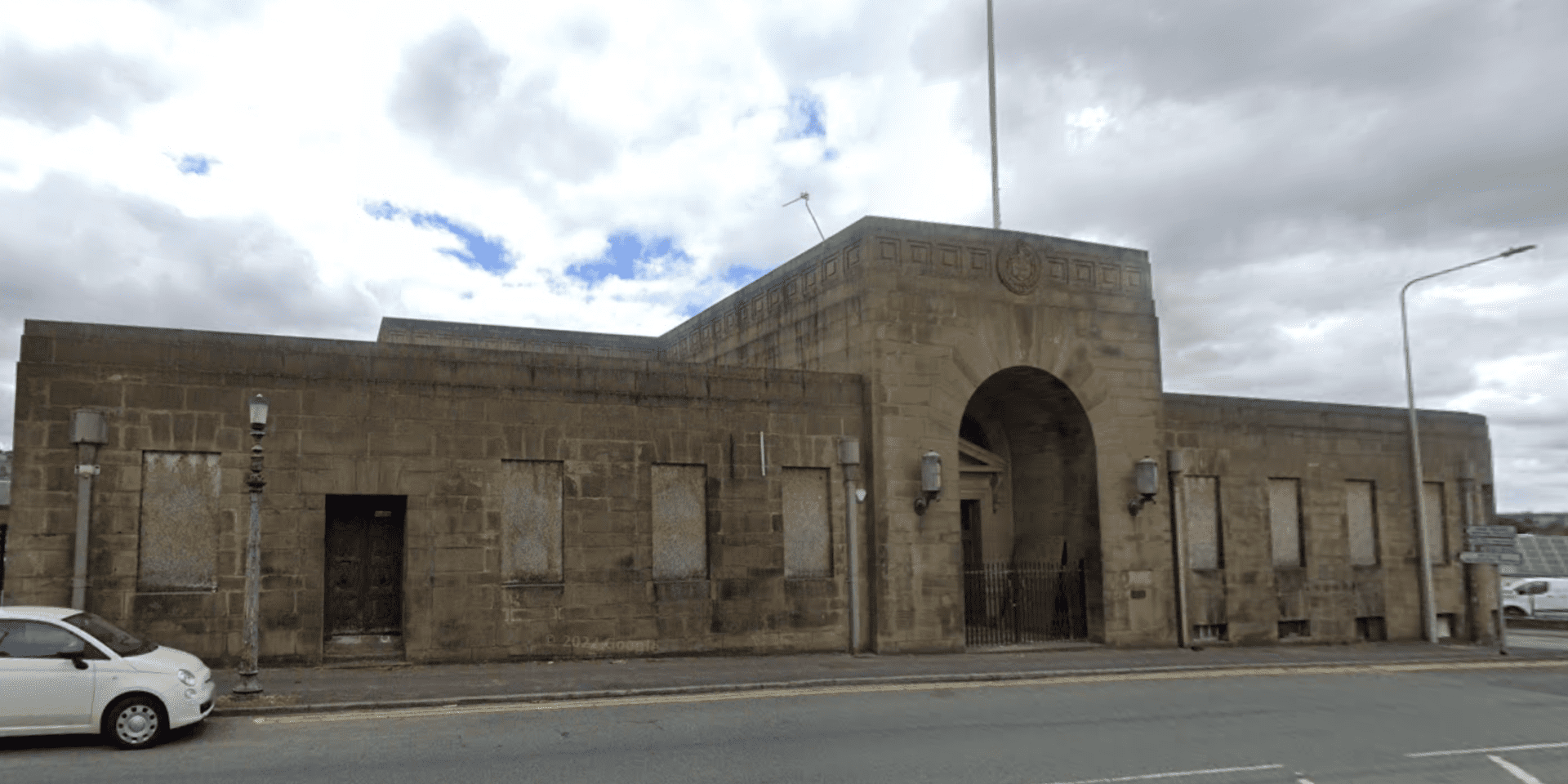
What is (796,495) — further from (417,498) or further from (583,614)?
(417,498)

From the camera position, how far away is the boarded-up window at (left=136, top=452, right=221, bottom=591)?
1477 cm

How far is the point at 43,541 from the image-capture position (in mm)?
14117

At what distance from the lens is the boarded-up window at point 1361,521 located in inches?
983

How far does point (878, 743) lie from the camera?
11.2 m

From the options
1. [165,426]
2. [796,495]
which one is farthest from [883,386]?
[165,426]

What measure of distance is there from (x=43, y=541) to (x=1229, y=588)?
2070cm

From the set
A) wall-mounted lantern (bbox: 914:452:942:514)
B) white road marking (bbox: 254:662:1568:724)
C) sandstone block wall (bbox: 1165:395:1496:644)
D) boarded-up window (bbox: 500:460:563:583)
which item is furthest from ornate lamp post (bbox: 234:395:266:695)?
sandstone block wall (bbox: 1165:395:1496:644)

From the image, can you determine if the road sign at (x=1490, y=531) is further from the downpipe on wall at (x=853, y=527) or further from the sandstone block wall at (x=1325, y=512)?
the downpipe on wall at (x=853, y=527)

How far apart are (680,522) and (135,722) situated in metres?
8.94

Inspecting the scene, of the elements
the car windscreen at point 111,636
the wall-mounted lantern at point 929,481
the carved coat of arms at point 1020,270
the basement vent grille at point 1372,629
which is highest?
the carved coat of arms at point 1020,270

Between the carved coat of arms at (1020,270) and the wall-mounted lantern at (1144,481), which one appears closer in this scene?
the carved coat of arms at (1020,270)

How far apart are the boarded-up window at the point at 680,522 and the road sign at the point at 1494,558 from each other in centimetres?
1610

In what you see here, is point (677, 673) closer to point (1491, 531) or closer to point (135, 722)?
→ point (135, 722)

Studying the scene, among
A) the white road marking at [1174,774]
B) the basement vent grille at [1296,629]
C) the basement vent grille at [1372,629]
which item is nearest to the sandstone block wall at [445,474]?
the white road marking at [1174,774]
